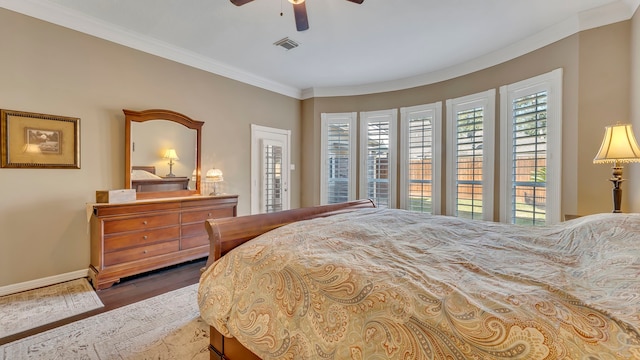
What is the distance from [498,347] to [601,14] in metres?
3.93

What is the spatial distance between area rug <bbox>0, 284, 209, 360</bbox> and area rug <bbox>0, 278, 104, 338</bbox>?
0.84 ft

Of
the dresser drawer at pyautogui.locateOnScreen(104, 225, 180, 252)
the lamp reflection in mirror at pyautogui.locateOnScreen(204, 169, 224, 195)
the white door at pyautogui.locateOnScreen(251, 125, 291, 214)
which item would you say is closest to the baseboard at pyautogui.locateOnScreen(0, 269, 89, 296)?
the dresser drawer at pyautogui.locateOnScreen(104, 225, 180, 252)

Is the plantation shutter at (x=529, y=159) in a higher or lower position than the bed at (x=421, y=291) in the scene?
higher

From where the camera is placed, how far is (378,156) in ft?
16.9

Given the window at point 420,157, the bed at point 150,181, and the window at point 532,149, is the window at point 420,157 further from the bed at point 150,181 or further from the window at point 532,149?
the bed at point 150,181

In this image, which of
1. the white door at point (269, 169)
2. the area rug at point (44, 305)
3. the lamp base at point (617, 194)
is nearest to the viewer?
the area rug at point (44, 305)

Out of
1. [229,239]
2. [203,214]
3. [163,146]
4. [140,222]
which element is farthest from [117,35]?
[229,239]

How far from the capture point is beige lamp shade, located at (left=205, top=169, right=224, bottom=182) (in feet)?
13.3

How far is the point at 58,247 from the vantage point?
3.00 meters

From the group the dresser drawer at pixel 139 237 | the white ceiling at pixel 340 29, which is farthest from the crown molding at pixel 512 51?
the dresser drawer at pixel 139 237

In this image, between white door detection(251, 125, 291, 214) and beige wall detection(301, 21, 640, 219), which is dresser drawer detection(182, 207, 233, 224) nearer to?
white door detection(251, 125, 291, 214)

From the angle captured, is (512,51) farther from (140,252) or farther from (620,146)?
(140,252)

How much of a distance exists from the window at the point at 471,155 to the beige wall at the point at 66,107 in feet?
13.4

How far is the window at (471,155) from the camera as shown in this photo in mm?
3930
